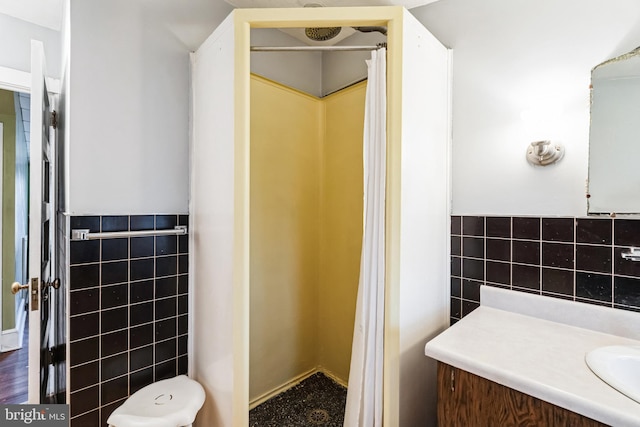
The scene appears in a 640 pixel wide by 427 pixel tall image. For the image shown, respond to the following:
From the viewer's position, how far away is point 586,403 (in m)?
0.74

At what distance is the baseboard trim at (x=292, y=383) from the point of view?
1.91 m

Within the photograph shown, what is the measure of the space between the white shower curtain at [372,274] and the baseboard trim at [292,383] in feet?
2.62

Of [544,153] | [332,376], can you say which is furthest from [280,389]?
[544,153]

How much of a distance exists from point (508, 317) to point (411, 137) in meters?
0.89

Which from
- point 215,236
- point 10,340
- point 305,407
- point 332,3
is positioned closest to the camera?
point 215,236

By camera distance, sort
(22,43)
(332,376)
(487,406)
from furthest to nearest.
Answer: (332,376) → (22,43) → (487,406)

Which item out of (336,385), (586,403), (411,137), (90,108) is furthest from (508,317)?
(90,108)

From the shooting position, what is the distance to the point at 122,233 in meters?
1.36

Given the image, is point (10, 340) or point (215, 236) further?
point (10, 340)

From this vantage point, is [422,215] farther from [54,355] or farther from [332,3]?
[54,355]

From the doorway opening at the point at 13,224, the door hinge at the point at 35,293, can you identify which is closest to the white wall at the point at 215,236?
the door hinge at the point at 35,293

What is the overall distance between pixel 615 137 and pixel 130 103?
81.2 inches

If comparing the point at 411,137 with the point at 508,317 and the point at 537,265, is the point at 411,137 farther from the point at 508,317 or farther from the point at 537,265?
the point at 508,317

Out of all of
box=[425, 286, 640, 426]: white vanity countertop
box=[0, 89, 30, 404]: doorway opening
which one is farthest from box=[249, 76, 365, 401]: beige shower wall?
box=[0, 89, 30, 404]: doorway opening
